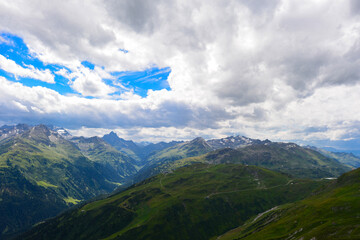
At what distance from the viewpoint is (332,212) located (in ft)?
396

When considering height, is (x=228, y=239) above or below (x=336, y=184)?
below

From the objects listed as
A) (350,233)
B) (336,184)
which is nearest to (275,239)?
(350,233)

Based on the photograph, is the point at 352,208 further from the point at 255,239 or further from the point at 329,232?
the point at 255,239

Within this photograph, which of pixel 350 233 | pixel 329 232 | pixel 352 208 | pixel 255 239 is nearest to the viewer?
pixel 350 233

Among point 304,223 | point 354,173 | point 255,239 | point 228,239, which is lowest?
point 228,239

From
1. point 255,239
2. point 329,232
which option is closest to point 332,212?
point 329,232

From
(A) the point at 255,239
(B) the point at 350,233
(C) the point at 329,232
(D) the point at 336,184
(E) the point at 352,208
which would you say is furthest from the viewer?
(D) the point at 336,184

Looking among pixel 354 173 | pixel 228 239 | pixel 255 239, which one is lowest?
pixel 228 239

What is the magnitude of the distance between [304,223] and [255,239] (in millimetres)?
32667

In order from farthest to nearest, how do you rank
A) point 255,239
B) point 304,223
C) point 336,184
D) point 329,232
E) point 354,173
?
point 336,184 → point 354,173 → point 255,239 → point 304,223 → point 329,232

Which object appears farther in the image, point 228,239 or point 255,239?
point 228,239

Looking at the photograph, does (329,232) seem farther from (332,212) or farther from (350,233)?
(332,212)

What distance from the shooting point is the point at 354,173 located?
185500 millimetres

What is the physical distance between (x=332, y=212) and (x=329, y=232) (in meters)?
36.9
